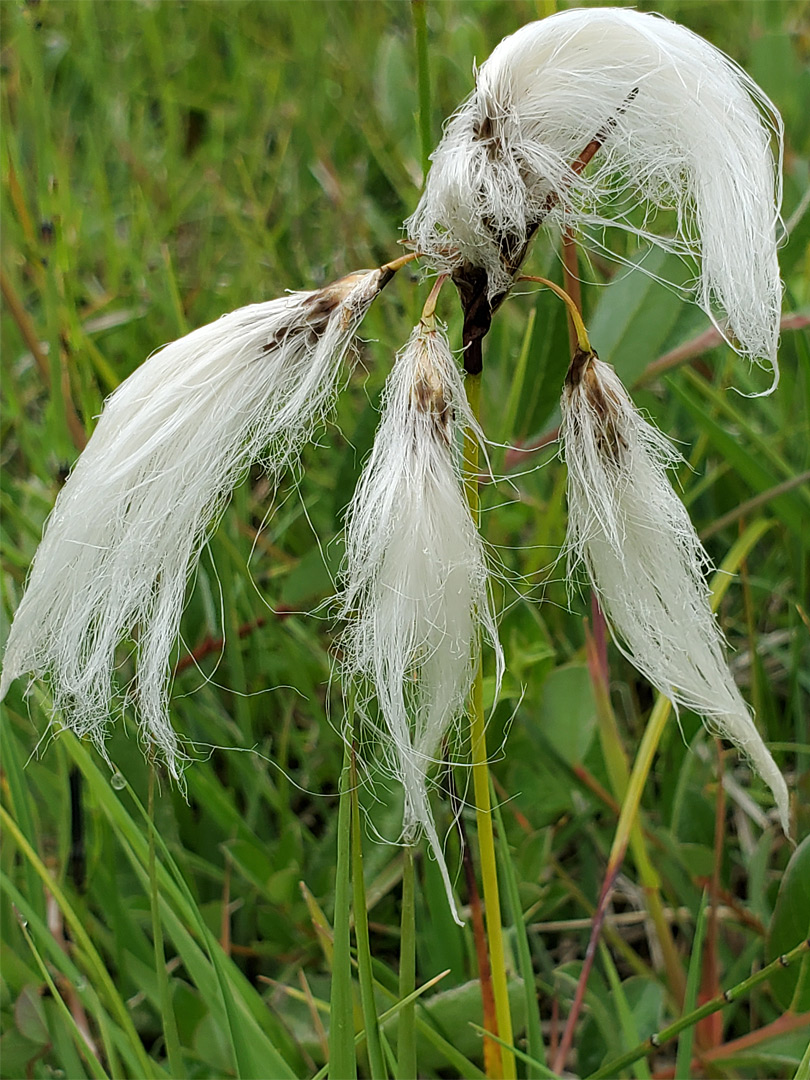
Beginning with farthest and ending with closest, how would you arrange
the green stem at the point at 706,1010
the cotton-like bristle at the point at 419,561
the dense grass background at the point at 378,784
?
the dense grass background at the point at 378,784 < the green stem at the point at 706,1010 < the cotton-like bristle at the point at 419,561

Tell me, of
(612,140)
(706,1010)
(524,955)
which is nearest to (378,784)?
(524,955)

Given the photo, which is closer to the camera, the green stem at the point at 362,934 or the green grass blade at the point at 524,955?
the green stem at the point at 362,934

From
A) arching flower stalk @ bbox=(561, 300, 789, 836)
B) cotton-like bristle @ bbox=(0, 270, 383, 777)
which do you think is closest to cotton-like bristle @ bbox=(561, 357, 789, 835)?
arching flower stalk @ bbox=(561, 300, 789, 836)

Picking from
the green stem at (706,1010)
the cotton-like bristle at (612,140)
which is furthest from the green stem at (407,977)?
the cotton-like bristle at (612,140)

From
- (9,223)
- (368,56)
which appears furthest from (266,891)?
(368,56)

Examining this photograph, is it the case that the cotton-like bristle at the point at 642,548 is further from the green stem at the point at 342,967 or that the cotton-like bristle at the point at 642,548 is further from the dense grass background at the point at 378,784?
the green stem at the point at 342,967

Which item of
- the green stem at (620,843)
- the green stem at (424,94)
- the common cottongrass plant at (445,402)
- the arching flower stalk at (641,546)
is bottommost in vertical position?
the green stem at (620,843)
